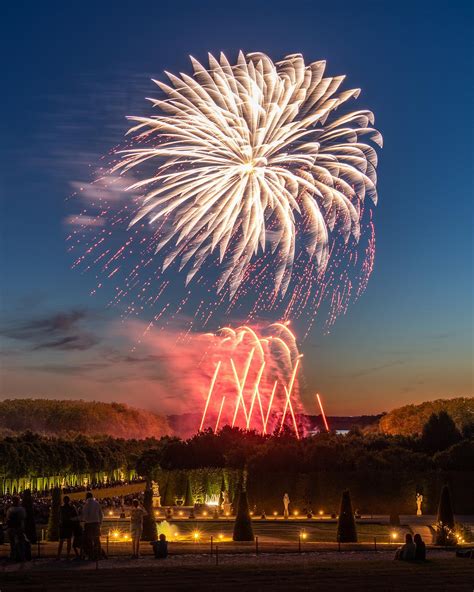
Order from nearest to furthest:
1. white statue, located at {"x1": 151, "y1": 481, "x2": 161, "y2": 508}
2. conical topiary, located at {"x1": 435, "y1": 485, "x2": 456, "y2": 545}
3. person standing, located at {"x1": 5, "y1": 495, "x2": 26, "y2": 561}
→ person standing, located at {"x1": 5, "y1": 495, "x2": 26, "y2": 561}
conical topiary, located at {"x1": 435, "y1": 485, "x2": 456, "y2": 545}
white statue, located at {"x1": 151, "y1": 481, "x2": 161, "y2": 508}

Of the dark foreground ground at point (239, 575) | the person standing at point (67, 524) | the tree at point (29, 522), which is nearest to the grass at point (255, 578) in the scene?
the dark foreground ground at point (239, 575)

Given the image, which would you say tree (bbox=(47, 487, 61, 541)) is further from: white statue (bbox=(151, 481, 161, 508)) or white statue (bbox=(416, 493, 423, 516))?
white statue (bbox=(151, 481, 161, 508))

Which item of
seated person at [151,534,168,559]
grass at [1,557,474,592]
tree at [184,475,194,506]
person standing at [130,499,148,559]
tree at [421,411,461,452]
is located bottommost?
grass at [1,557,474,592]

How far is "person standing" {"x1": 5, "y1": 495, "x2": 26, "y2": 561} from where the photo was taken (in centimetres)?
2259

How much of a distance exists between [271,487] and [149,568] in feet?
130

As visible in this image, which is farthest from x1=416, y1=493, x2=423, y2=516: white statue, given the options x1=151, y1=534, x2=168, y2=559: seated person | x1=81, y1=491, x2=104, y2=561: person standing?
x1=81, y1=491, x2=104, y2=561: person standing

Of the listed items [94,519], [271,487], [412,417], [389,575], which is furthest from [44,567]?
[412,417]

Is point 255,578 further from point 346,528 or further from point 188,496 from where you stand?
point 188,496

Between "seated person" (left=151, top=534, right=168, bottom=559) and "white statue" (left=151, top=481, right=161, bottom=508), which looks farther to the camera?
"white statue" (left=151, top=481, right=161, bottom=508)

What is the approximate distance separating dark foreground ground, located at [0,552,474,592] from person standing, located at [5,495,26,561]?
2.06 feet

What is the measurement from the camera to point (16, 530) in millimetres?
22859

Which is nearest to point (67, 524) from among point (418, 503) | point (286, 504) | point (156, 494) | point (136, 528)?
point (136, 528)

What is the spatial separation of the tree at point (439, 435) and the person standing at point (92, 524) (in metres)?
54.1

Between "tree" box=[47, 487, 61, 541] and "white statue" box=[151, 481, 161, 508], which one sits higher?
"white statue" box=[151, 481, 161, 508]
